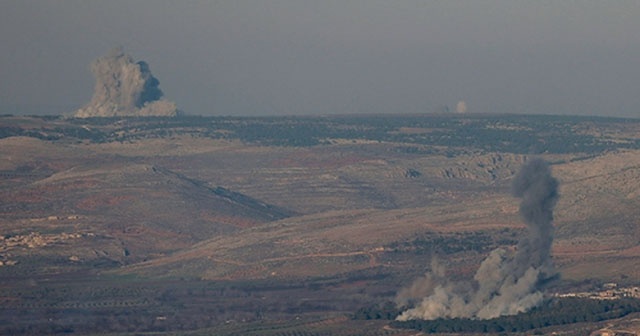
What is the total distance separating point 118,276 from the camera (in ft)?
600

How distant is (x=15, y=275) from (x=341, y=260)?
36.8 meters

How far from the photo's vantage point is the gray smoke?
139 meters

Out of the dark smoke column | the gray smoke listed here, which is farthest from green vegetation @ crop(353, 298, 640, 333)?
the dark smoke column

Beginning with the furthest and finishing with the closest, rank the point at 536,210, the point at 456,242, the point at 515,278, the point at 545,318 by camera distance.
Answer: the point at 456,242
the point at 536,210
the point at 515,278
the point at 545,318

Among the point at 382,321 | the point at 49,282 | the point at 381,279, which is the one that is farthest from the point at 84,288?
the point at 382,321

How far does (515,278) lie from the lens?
141 meters

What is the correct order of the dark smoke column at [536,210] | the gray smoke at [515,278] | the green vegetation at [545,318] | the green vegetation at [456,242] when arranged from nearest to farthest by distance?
the green vegetation at [545,318] < the gray smoke at [515,278] < the dark smoke column at [536,210] < the green vegetation at [456,242]

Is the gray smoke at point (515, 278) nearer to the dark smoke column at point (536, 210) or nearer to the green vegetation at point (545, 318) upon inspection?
the dark smoke column at point (536, 210)

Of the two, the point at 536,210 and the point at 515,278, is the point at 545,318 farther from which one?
the point at 536,210

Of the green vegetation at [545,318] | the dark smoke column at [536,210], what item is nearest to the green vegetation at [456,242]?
the dark smoke column at [536,210]

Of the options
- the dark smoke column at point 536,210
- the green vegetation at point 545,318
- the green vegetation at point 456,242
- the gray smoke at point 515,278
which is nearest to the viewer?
the green vegetation at point 545,318

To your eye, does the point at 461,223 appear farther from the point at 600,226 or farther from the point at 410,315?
the point at 410,315

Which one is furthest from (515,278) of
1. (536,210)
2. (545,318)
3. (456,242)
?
(456,242)

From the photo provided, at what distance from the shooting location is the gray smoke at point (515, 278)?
139 m
